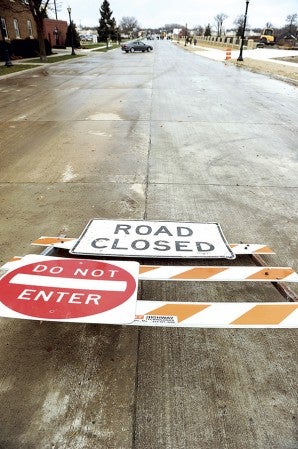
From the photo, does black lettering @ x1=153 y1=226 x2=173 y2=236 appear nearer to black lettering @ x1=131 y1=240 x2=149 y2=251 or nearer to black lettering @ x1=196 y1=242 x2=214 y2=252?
black lettering @ x1=131 y1=240 x2=149 y2=251

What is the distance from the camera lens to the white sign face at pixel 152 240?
3.49 metres

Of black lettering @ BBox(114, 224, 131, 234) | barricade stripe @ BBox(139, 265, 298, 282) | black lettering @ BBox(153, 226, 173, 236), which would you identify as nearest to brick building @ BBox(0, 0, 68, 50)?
black lettering @ BBox(114, 224, 131, 234)

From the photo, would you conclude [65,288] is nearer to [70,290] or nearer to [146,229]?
[70,290]

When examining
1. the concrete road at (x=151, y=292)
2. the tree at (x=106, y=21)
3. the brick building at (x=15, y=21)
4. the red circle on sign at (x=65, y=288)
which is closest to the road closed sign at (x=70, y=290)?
the red circle on sign at (x=65, y=288)

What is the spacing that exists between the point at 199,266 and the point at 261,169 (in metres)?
3.69

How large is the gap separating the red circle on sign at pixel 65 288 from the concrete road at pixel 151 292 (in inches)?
10.4

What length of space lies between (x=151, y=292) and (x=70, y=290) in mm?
784

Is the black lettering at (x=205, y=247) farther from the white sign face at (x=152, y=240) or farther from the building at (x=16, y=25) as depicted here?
the building at (x=16, y=25)

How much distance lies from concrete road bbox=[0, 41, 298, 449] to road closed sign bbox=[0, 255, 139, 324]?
0.84ft

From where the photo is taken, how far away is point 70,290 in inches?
111

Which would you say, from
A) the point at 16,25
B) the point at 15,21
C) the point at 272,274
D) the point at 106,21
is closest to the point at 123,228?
the point at 272,274

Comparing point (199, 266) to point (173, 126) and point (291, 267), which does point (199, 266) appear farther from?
point (173, 126)

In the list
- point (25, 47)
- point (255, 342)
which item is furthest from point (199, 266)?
point (25, 47)

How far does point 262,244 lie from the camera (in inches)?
155
